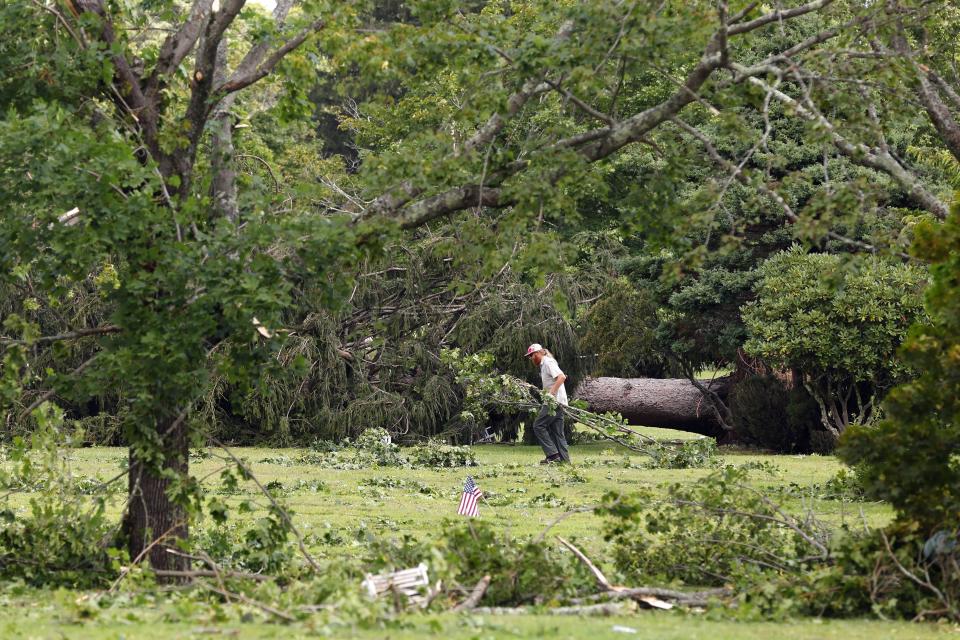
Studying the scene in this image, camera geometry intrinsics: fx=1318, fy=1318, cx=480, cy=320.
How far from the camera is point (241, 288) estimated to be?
340 inches

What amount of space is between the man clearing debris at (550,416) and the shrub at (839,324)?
3.75m

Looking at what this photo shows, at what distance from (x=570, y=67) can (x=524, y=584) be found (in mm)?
3623

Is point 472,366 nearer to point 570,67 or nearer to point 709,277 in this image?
point 709,277

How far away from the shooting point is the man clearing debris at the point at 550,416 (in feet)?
65.8

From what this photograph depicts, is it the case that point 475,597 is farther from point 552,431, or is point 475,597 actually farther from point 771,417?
point 771,417

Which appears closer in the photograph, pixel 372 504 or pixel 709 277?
pixel 372 504

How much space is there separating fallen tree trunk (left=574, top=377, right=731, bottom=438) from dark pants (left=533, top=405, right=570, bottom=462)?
5988 millimetres

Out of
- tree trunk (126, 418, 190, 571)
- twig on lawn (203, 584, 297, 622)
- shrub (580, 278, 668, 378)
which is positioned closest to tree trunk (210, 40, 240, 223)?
tree trunk (126, 418, 190, 571)

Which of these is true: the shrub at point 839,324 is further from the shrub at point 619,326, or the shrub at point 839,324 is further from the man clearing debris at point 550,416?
the shrub at point 619,326

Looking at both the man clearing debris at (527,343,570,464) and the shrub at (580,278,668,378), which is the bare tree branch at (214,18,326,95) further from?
the shrub at (580,278,668,378)

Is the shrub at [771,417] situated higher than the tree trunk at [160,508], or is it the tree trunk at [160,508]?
the shrub at [771,417]

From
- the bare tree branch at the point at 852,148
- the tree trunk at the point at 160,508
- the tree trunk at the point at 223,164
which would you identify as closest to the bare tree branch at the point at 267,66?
the tree trunk at the point at 223,164

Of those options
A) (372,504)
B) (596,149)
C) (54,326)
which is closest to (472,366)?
(372,504)

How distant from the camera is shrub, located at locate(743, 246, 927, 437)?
20.8 meters
